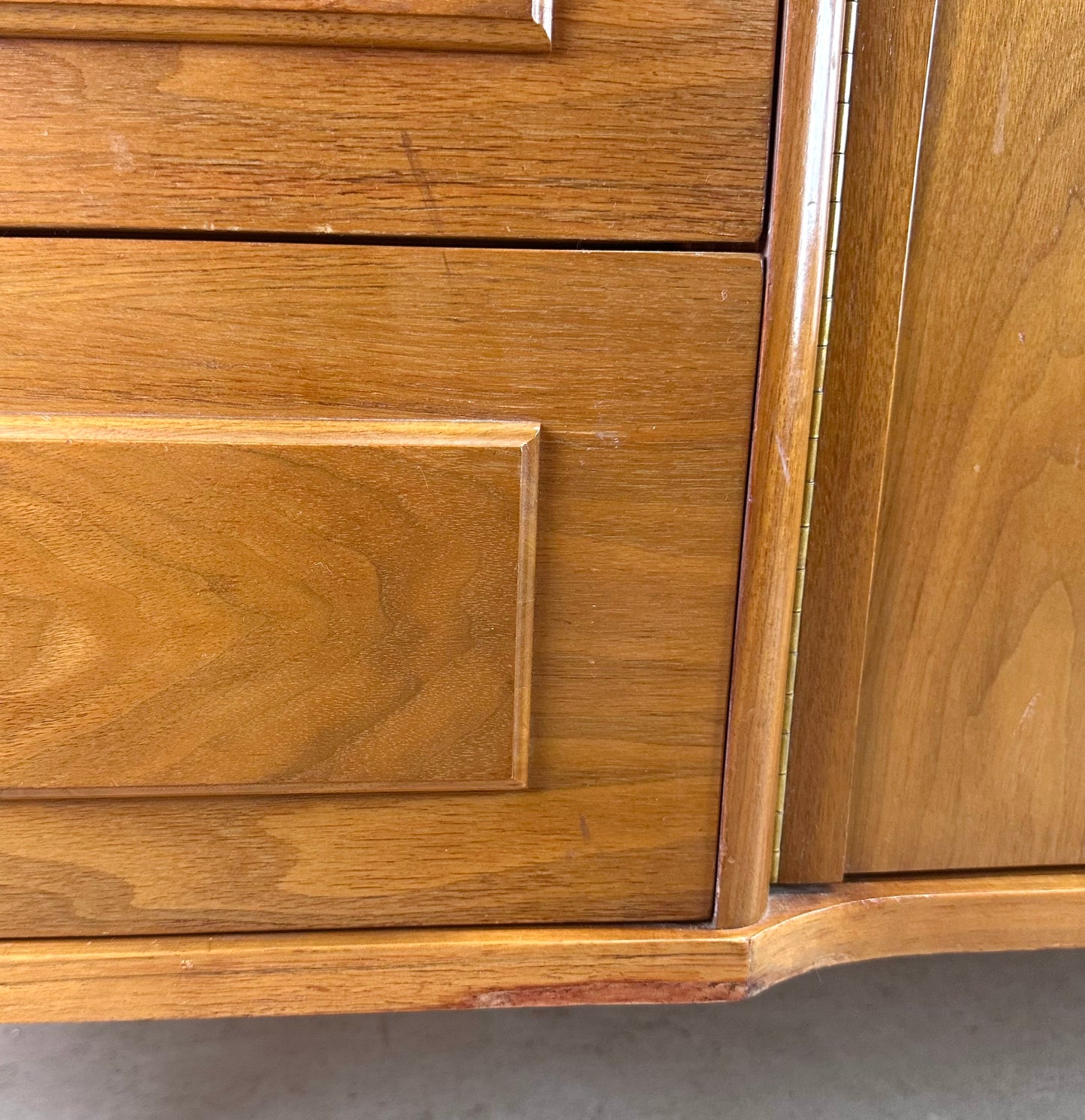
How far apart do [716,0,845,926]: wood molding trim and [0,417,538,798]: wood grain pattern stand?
8 cm

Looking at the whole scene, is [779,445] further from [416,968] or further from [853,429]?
[416,968]

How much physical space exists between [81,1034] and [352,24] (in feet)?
1.69

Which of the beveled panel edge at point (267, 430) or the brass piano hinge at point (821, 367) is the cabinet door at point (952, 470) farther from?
the beveled panel edge at point (267, 430)

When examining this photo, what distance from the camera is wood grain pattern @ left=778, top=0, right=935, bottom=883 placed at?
13.4 inches

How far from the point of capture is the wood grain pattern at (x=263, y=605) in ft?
1.08

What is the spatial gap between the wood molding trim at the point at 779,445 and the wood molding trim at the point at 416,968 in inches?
0.9

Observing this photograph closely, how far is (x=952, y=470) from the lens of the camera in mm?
382

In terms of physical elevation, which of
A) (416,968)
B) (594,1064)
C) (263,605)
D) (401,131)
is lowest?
(594,1064)

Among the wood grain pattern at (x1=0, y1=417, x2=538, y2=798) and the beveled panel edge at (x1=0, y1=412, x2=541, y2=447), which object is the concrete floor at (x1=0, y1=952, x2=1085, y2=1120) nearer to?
the wood grain pattern at (x1=0, y1=417, x2=538, y2=798)

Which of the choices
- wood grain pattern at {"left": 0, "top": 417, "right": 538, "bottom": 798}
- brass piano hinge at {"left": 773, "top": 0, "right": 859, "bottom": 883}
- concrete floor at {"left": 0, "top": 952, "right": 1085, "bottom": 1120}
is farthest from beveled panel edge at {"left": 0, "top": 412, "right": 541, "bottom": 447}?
concrete floor at {"left": 0, "top": 952, "right": 1085, "bottom": 1120}

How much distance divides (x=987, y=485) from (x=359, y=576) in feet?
0.79

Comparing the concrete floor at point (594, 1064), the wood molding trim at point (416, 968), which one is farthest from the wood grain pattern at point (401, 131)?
the concrete floor at point (594, 1064)

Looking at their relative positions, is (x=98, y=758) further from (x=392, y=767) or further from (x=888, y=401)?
(x=888, y=401)

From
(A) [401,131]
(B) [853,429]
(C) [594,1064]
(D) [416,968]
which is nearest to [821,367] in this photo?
(B) [853,429]
